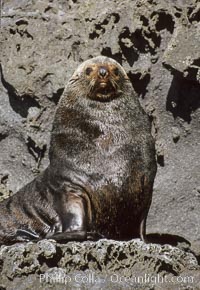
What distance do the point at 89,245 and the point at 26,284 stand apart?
50 cm

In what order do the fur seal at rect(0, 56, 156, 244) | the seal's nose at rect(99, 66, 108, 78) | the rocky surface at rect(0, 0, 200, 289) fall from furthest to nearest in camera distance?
the rocky surface at rect(0, 0, 200, 289)
the seal's nose at rect(99, 66, 108, 78)
the fur seal at rect(0, 56, 156, 244)

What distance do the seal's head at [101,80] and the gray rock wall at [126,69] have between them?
72 centimetres

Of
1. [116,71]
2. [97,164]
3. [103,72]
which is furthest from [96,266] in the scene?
[116,71]

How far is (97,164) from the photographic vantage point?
9.41 metres

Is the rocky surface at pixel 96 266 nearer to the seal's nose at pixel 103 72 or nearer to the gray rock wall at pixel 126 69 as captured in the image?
the seal's nose at pixel 103 72

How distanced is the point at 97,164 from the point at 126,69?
5.43 feet

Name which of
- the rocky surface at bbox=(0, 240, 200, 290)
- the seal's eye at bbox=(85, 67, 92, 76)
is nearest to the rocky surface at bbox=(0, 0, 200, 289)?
the seal's eye at bbox=(85, 67, 92, 76)

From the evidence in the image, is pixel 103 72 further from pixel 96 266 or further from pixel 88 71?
pixel 96 266

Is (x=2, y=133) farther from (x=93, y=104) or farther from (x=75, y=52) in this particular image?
(x=93, y=104)

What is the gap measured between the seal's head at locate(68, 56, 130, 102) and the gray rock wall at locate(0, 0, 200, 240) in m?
0.72

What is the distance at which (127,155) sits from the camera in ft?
30.9

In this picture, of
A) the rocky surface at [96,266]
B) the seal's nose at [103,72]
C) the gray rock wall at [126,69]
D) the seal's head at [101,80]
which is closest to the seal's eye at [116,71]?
the seal's head at [101,80]

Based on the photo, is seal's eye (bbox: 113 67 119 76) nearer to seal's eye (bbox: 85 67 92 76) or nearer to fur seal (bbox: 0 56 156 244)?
fur seal (bbox: 0 56 156 244)

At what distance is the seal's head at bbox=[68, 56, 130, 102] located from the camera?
9.51 m
